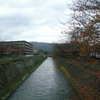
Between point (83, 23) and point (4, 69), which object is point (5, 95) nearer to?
point (4, 69)

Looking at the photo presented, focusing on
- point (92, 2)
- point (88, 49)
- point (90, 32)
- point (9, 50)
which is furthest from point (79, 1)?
point (9, 50)

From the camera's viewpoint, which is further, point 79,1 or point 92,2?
point 79,1

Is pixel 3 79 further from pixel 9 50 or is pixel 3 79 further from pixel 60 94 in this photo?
pixel 9 50

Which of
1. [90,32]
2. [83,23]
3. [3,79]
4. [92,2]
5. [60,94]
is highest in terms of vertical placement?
[92,2]

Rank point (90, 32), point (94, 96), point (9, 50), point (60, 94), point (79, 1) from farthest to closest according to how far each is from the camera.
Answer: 1. point (9, 50)
2. point (60, 94)
3. point (94, 96)
4. point (79, 1)
5. point (90, 32)

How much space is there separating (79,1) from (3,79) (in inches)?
424

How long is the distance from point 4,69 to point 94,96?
10070 mm

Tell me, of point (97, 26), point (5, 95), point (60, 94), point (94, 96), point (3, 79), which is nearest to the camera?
point (97, 26)

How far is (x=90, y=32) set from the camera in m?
5.88

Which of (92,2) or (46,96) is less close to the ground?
(92,2)

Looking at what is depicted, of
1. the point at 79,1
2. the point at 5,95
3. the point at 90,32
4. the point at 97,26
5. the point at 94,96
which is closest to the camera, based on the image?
the point at 90,32

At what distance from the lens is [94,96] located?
8133mm

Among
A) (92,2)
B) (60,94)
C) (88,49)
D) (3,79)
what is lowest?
(60,94)

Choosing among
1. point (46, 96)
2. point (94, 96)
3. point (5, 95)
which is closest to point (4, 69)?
point (5, 95)
